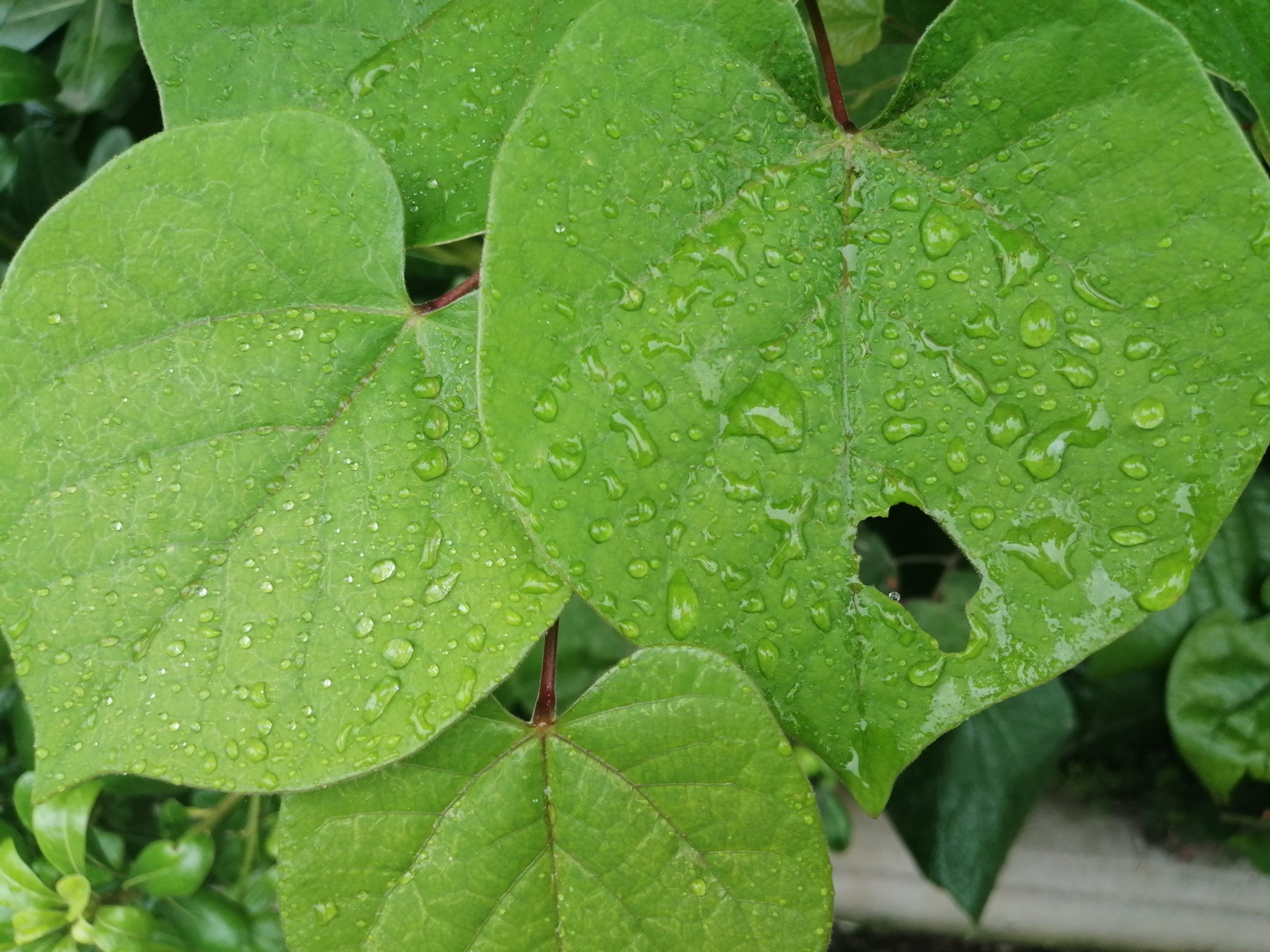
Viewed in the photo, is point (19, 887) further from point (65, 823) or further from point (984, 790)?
point (984, 790)

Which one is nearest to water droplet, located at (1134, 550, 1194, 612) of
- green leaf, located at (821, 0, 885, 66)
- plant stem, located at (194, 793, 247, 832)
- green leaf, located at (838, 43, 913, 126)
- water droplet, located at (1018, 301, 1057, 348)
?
water droplet, located at (1018, 301, 1057, 348)

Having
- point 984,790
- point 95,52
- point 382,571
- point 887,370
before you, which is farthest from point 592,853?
point 95,52

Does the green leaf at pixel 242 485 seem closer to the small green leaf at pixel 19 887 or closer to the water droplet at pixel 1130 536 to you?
the water droplet at pixel 1130 536

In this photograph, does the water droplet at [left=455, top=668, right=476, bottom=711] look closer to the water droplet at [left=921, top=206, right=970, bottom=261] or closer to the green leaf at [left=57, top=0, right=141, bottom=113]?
the water droplet at [left=921, top=206, right=970, bottom=261]

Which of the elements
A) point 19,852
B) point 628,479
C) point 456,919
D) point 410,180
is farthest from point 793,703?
point 19,852

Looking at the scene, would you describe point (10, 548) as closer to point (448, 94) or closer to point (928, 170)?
point (448, 94)

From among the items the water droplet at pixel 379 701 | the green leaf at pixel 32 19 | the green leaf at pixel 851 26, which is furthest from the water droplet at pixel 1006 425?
the green leaf at pixel 32 19
